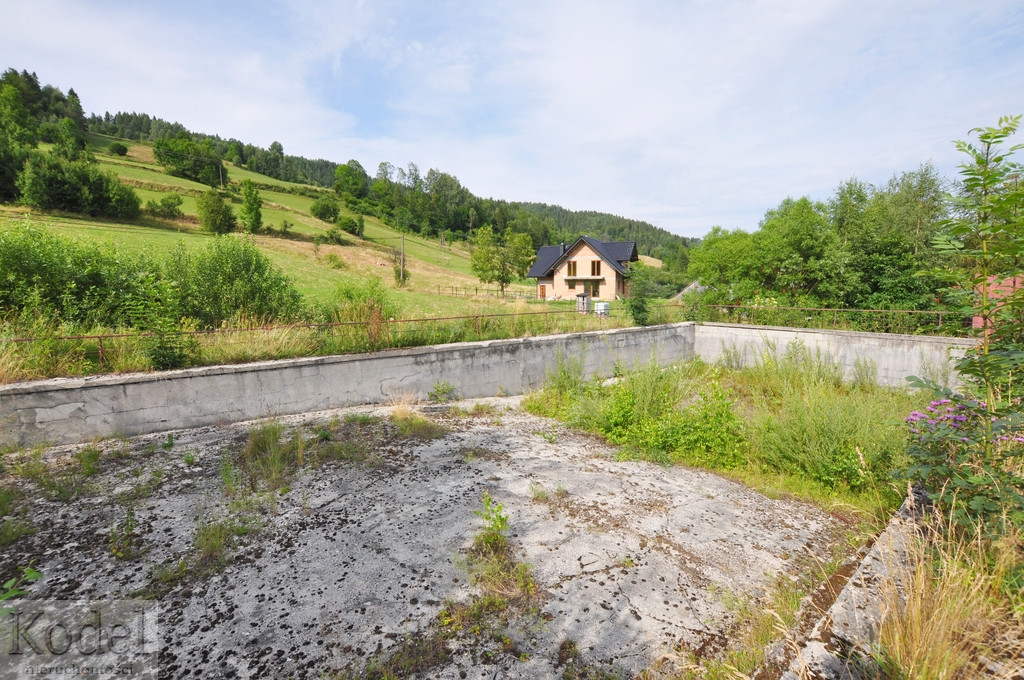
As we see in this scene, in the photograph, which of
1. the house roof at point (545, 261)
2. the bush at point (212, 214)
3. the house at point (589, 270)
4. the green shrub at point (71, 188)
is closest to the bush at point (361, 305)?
the house at point (589, 270)

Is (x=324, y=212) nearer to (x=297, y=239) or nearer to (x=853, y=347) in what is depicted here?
(x=297, y=239)

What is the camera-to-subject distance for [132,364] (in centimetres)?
612

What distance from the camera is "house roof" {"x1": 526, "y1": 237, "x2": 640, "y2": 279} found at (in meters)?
38.7

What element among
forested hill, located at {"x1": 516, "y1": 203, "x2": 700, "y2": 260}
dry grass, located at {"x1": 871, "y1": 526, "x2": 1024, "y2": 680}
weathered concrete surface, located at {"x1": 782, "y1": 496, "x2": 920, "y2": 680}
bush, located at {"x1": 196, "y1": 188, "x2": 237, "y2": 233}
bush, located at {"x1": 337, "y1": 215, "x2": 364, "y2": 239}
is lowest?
weathered concrete surface, located at {"x1": 782, "y1": 496, "x2": 920, "y2": 680}

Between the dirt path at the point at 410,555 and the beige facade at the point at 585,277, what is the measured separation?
114 feet

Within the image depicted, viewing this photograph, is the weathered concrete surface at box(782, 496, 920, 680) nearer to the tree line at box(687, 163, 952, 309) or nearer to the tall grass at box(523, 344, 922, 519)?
the tall grass at box(523, 344, 922, 519)

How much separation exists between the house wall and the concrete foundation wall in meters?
29.4

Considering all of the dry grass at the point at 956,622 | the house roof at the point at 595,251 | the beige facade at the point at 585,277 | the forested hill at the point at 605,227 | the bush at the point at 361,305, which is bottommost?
the dry grass at the point at 956,622

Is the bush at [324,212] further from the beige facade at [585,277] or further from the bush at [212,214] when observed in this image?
the beige facade at [585,277]

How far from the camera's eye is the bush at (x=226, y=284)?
27.6 feet

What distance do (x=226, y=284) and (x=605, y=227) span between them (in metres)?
129

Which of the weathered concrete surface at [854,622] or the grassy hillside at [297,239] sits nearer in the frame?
the weathered concrete surface at [854,622]

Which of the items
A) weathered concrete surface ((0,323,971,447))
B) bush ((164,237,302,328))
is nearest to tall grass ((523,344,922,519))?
weathered concrete surface ((0,323,971,447))

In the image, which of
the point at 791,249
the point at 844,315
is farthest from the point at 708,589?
the point at 791,249
